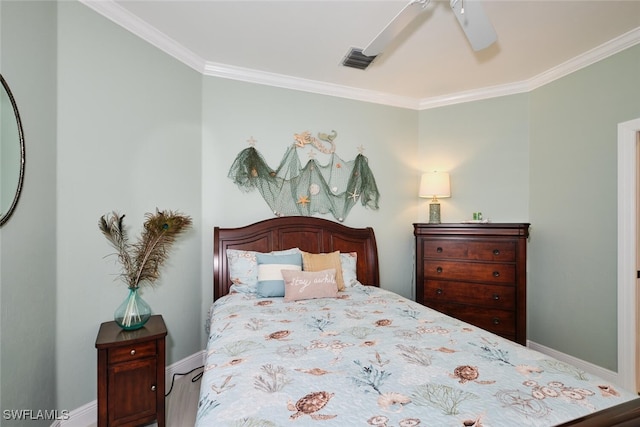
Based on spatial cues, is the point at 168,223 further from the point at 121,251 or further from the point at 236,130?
the point at 236,130

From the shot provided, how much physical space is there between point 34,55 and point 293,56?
1.80m

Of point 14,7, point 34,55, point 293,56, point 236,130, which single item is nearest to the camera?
point 14,7

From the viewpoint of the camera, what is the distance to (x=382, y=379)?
3.94 ft

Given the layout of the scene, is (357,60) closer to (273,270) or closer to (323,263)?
(323,263)

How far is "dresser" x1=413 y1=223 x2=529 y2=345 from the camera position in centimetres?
291

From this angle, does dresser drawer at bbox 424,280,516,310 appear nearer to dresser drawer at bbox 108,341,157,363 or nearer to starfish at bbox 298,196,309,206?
starfish at bbox 298,196,309,206

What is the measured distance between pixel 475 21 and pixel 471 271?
2.22 meters

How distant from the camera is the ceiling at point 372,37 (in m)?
Result: 2.14

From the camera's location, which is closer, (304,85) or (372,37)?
(372,37)

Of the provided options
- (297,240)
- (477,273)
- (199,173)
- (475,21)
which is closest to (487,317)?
(477,273)

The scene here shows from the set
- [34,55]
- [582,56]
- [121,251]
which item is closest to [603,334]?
[582,56]

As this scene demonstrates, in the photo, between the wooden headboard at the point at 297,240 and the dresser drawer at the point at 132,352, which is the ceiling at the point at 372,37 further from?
the dresser drawer at the point at 132,352

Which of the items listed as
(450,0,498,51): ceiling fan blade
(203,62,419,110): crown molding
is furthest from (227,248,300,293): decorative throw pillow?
(450,0,498,51): ceiling fan blade

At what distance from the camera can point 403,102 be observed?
12.1 ft
